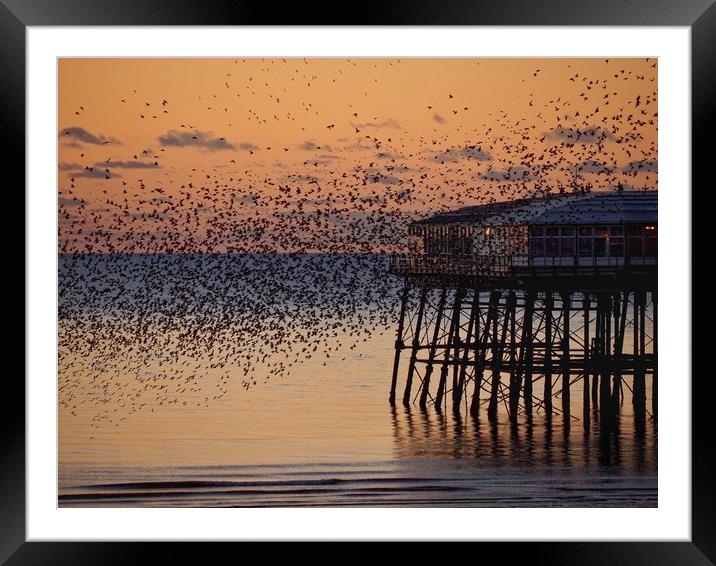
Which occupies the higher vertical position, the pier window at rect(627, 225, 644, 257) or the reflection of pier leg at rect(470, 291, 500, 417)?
the pier window at rect(627, 225, 644, 257)

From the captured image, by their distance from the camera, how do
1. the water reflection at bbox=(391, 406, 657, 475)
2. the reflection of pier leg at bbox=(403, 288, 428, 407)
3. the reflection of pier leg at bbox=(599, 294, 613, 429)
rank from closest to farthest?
the water reflection at bbox=(391, 406, 657, 475) → the reflection of pier leg at bbox=(599, 294, 613, 429) → the reflection of pier leg at bbox=(403, 288, 428, 407)

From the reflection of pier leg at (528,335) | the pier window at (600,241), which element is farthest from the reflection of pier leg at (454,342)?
the pier window at (600,241)

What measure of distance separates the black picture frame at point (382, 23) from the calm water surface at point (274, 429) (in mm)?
9556

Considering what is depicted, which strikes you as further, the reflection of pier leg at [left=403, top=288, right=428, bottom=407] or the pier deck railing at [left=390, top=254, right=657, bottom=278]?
the reflection of pier leg at [left=403, top=288, right=428, bottom=407]

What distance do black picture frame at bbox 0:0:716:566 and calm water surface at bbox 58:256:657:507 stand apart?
956 centimetres

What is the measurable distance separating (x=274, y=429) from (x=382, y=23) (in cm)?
2290

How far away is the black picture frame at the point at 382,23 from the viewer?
36.1ft

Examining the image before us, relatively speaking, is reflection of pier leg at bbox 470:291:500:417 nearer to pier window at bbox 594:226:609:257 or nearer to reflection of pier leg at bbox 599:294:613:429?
reflection of pier leg at bbox 599:294:613:429

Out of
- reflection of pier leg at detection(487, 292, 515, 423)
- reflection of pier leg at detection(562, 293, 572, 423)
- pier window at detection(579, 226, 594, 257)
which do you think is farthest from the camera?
reflection of pier leg at detection(487, 292, 515, 423)

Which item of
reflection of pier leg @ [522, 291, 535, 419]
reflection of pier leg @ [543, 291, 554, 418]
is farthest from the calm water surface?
reflection of pier leg @ [522, 291, 535, 419]

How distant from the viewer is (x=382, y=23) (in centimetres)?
1098

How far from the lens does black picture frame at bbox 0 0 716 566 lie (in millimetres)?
10992

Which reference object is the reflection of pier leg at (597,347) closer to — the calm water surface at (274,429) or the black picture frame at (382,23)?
the calm water surface at (274,429)
